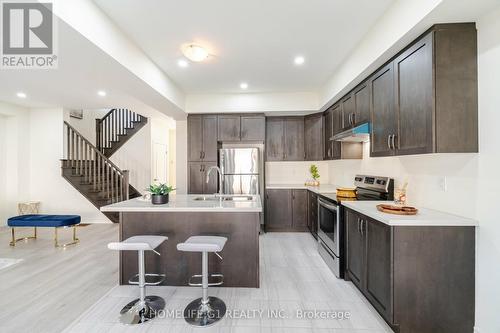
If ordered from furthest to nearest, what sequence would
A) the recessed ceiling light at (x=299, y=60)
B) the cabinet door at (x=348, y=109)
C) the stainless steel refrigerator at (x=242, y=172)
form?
the stainless steel refrigerator at (x=242, y=172) → the cabinet door at (x=348, y=109) → the recessed ceiling light at (x=299, y=60)

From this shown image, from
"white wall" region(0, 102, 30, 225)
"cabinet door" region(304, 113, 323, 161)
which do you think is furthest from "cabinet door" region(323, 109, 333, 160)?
"white wall" region(0, 102, 30, 225)

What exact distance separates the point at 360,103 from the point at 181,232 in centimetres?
270

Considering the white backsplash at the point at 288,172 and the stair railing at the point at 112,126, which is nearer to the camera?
the white backsplash at the point at 288,172

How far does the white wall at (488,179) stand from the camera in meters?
1.66

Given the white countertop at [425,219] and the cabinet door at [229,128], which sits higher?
the cabinet door at [229,128]

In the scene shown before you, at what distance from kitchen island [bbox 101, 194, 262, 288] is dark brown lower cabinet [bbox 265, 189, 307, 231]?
214 cm

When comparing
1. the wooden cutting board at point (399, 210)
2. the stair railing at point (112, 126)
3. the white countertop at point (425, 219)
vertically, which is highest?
the stair railing at point (112, 126)

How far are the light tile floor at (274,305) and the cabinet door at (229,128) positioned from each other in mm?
2518

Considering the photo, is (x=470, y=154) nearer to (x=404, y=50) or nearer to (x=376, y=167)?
(x=404, y=50)

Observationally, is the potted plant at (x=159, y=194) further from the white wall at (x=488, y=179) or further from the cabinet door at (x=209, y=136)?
the white wall at (x=488, y=179)

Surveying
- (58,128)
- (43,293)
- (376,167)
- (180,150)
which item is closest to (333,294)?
(376,167)

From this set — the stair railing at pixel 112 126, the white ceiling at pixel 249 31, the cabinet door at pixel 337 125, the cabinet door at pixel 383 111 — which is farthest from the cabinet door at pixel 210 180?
the stair railing at pixel 112 126

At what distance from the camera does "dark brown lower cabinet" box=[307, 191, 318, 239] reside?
411 centimetres

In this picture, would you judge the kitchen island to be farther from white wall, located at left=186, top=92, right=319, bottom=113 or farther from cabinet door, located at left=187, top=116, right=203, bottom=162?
white wall, located at left=186, top=92, right=319, bottom=113
